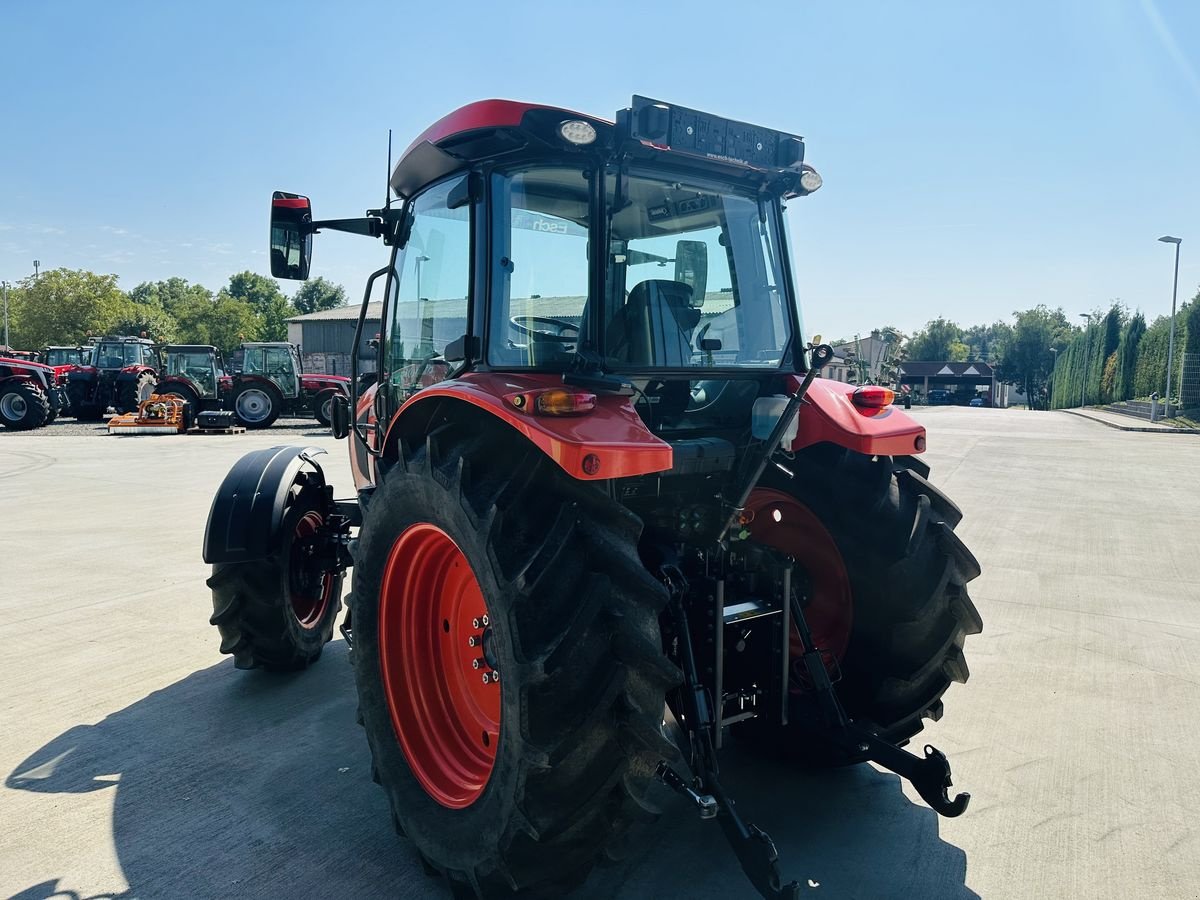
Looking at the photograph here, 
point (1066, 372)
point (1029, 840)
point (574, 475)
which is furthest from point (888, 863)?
point (1066, 372)

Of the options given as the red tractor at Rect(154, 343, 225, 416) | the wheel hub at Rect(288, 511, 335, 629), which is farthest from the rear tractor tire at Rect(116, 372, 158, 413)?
the wheel hub at Rect(288, 511, 335, 629)

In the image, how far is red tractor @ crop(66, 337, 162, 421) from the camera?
77.9ft

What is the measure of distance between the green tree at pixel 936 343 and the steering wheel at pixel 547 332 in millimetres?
105375

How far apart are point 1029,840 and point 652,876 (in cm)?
135

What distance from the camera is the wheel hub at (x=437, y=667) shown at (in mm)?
2801

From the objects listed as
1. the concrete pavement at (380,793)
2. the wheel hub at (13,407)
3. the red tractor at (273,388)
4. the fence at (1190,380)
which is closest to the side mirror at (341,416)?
the concrete pavement at (380,793)

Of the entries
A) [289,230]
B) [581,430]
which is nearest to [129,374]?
[289,230]

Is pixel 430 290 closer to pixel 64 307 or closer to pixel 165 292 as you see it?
pixel 64 307

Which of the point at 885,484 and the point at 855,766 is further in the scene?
the point at 855,766

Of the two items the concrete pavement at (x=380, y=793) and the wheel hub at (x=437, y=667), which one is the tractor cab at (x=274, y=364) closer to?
the concrete pavement at (x=380, y=793)

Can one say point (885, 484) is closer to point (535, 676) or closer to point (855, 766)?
point (855, 766)

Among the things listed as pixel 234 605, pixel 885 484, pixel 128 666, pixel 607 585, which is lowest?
pixel 128 666

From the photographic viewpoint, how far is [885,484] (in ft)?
9.77

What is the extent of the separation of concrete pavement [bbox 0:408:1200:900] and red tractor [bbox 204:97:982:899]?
295mm
